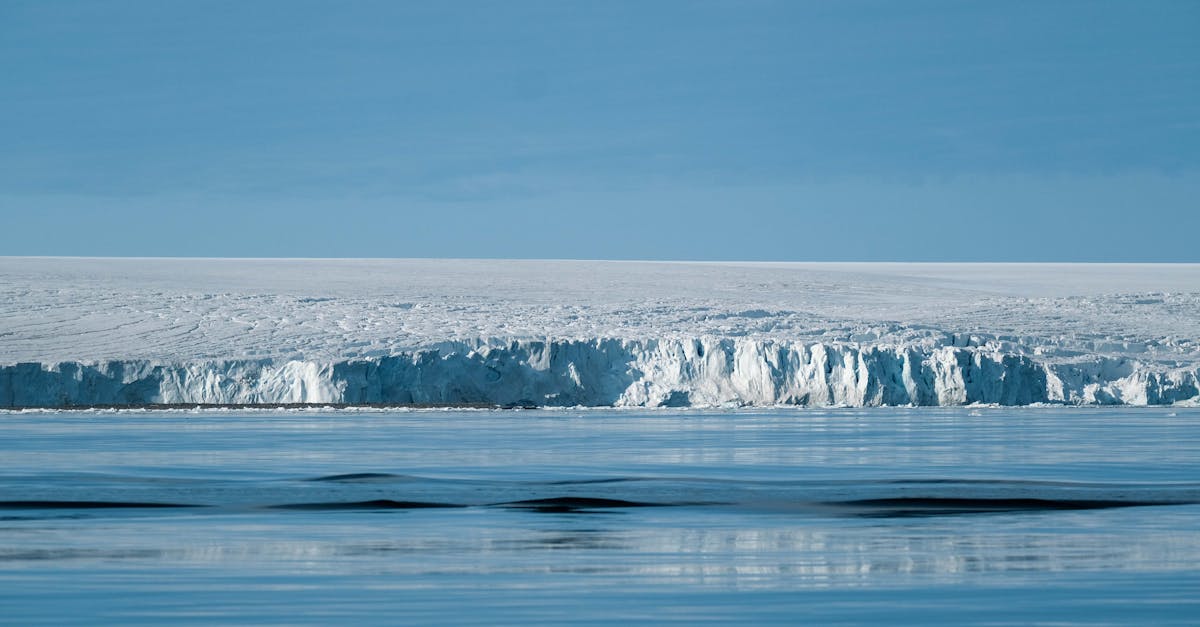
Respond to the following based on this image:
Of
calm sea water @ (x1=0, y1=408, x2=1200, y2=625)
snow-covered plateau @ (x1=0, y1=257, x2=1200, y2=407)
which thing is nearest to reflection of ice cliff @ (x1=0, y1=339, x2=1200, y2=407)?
snow-covered plateau @ (x1=0, y1=257, x2=1200, y2=407)

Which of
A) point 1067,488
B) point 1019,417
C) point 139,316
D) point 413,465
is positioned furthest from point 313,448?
point 139,316

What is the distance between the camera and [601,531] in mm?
5750

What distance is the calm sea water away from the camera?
12.0ft

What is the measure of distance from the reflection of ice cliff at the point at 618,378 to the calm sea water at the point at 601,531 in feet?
35.9

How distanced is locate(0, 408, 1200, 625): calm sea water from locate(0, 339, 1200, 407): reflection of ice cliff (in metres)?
10.9

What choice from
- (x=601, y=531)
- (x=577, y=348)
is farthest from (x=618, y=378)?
(x=601, y=531)

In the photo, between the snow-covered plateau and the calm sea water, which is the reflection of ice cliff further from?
the calm sea water

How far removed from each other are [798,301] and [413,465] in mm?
22875

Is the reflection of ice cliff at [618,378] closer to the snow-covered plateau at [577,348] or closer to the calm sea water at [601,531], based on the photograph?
the snow-covered plateau at [577,348]

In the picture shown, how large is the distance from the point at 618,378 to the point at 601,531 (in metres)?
18.8

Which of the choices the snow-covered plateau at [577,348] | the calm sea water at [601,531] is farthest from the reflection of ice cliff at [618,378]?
the calm sea water at [601,531]

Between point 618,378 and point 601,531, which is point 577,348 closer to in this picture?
Result: point 618,378

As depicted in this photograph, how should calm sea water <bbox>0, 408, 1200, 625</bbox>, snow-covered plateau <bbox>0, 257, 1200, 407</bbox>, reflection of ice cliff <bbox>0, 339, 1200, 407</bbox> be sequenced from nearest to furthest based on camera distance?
calm sea water <bbox>0, 408, 1200, 625</bbox> → reflection of ice cliff <bbox>0, 339, 1200, 407</bbox> → snow-covered plateau <bbox>0, 257, 1200, 407</bbox>

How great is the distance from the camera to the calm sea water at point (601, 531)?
3.67 metres
